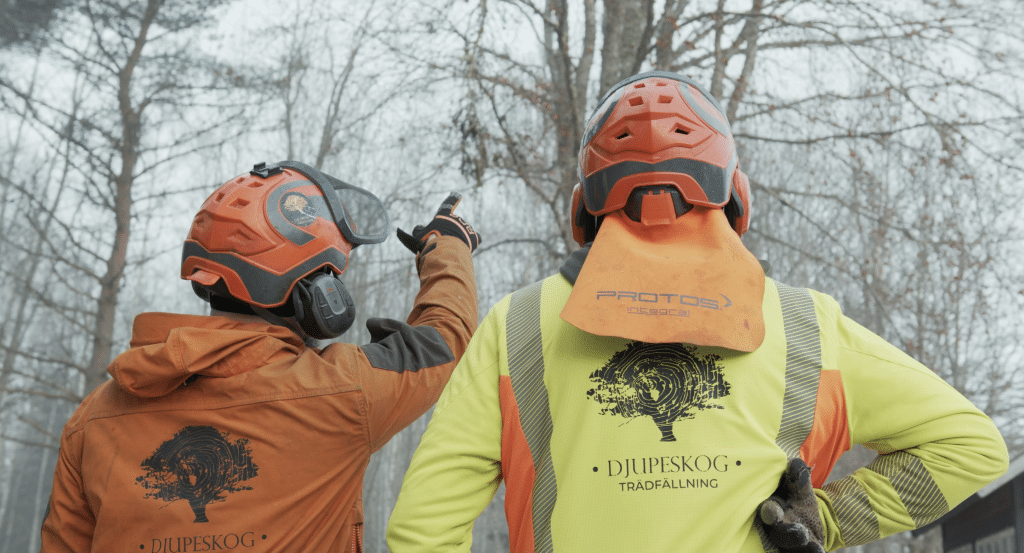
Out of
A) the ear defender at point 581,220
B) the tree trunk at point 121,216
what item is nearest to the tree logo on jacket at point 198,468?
the ear defender at point 581,220

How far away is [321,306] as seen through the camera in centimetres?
282

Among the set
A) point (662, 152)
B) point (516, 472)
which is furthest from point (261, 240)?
point (662, 152)

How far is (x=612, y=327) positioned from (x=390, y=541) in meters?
0.73

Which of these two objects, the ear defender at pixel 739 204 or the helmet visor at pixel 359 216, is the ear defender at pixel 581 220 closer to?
the ear defender at pixel 739 204

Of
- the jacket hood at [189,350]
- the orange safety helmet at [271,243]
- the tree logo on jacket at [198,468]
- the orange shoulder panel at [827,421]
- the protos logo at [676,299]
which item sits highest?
the orange safety helmet at [271,243]

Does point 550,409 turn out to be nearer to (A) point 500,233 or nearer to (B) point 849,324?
(B) point 849,324

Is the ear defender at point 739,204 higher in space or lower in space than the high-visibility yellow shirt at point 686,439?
higher

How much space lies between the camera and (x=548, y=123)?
973cm

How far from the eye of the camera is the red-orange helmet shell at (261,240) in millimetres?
2791

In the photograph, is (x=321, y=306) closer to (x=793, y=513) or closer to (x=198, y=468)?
(x=198, y=468)

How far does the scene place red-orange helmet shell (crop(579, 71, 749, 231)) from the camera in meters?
1.95

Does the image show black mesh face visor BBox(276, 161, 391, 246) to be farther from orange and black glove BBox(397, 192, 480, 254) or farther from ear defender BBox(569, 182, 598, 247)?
ear defender BBox(569, 182, 598, 247)

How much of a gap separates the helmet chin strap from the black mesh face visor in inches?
15.4

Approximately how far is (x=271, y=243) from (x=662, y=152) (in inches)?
60.3
